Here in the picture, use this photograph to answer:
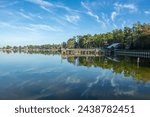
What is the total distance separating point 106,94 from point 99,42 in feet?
282

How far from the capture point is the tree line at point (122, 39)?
187 feet

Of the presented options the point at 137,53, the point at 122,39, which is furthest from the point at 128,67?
the point at 122,39

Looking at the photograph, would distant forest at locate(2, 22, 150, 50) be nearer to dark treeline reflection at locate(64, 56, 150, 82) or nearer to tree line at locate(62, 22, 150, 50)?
tree line at locate(62, 22, 150, 50)

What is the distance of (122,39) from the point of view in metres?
77.6

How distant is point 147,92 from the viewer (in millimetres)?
14312

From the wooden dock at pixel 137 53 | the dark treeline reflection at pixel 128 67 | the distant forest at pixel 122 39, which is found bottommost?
the dark treeline reflection at pixel 128 67

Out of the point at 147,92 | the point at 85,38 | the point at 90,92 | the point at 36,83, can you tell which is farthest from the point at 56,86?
the point at 85,38

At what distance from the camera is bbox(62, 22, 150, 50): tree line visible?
57.0 meters

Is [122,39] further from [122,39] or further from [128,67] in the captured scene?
[128,67]

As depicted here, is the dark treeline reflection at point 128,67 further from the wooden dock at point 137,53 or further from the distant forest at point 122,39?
the distant forest at point 122,39

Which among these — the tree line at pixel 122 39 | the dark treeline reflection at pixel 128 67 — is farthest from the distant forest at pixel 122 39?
the dark treeline reflection at pixel 128 67

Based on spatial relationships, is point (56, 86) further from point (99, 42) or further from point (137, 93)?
point (99, 42)

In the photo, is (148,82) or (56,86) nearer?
(56,86)

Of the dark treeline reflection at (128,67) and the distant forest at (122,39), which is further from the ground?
the distant forest at (122,39)
